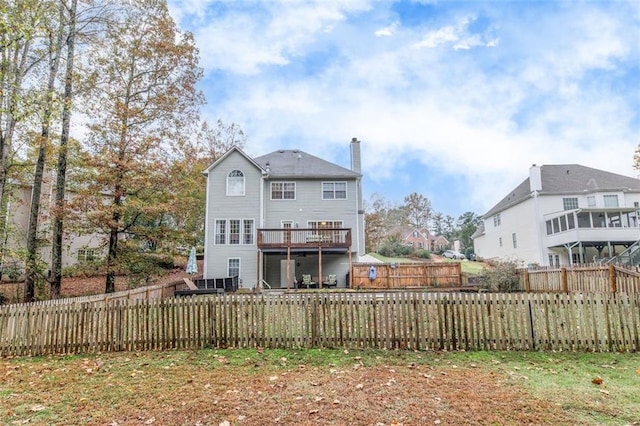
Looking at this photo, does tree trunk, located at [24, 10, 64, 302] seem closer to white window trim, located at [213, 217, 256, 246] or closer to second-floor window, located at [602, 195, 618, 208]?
white window trim, located at [213, 217, 256, 246]

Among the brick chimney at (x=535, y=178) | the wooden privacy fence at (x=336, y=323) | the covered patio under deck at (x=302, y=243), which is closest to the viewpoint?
the wooden privacy fence at (x=336, y=323)

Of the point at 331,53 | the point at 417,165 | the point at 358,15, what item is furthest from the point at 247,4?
the point at 417,165

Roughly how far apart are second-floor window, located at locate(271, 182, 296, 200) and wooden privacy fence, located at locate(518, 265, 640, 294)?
13661 mm

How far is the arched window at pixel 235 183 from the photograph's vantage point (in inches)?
850

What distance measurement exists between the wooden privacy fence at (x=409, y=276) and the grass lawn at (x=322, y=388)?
46.5 feet

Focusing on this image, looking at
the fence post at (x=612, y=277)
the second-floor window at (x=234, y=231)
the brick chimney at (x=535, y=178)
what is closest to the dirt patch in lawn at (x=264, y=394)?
the fence post at (x=612, y=277)

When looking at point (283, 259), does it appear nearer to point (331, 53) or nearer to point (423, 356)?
point (331, 53)

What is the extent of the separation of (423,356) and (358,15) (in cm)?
1222

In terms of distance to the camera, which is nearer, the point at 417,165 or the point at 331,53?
the point at 331,53

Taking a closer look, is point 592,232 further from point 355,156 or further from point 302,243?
point 302,243

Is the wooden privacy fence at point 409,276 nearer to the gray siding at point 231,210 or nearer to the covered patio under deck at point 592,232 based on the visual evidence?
the gray siding at point 231,210

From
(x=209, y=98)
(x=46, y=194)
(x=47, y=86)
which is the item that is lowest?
(x=46, y=194)

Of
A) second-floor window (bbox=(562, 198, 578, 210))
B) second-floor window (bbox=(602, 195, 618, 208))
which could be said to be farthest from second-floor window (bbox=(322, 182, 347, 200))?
second-floor window (bbox=(602, 195, 618, 208))

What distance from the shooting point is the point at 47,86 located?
12.3m
